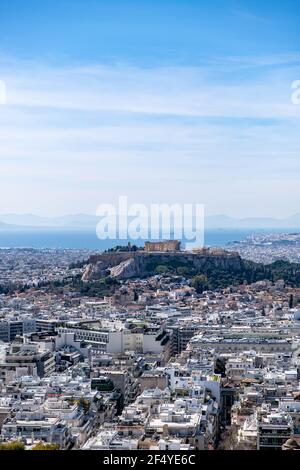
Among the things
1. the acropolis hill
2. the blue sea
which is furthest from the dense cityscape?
the blue sea

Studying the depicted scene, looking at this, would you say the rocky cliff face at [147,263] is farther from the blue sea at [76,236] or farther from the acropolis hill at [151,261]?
the blue sea at [76,236]

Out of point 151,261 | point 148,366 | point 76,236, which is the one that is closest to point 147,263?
point 151,261

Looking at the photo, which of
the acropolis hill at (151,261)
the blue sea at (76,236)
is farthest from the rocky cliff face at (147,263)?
the blue sea at (76,236)

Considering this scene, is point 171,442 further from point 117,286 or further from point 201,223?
point 117,286

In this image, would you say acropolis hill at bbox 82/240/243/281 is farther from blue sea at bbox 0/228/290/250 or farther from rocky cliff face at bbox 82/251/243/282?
blue sea at bbox 0/228/290/250

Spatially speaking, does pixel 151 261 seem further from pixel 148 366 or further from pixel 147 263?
pixel 148 366
